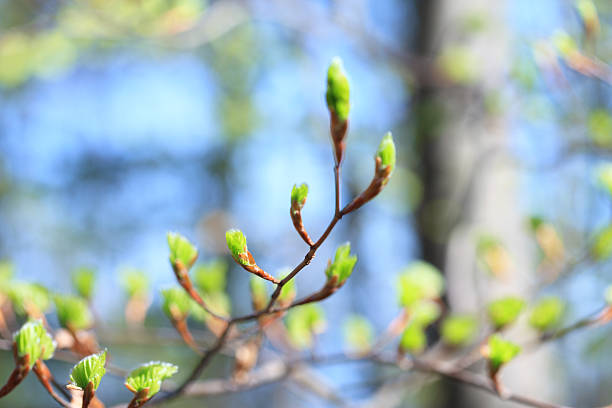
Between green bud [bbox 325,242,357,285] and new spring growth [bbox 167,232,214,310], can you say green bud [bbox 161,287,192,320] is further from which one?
green bud [bbox 325,242,357,285]

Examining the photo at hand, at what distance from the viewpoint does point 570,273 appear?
31.9 inches

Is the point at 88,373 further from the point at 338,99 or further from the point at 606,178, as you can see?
the point at 606,178

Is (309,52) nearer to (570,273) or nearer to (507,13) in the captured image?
(507,13)

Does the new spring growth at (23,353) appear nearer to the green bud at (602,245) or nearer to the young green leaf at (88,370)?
the young green leaf at (88,370)

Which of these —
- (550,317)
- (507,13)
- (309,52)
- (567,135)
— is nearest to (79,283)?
(550,317)

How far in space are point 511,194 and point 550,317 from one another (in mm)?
908

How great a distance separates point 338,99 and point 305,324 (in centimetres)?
42

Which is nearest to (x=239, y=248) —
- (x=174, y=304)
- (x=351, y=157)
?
(x=174, y=304)

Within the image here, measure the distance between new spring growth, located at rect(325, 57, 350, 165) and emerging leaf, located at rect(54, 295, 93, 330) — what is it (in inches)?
14.3

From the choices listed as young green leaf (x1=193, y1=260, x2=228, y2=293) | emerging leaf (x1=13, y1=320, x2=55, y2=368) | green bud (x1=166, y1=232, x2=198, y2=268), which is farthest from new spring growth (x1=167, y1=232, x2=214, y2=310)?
young green leaf (x1=193, y1=260, x2=228, y2=293)

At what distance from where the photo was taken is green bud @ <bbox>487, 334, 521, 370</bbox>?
497 mm

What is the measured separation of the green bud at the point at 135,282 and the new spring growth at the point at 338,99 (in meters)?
0.50

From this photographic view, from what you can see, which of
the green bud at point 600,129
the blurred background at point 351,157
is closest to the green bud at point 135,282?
the blurred background at point 351,157

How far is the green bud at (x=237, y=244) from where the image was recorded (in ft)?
1.13
